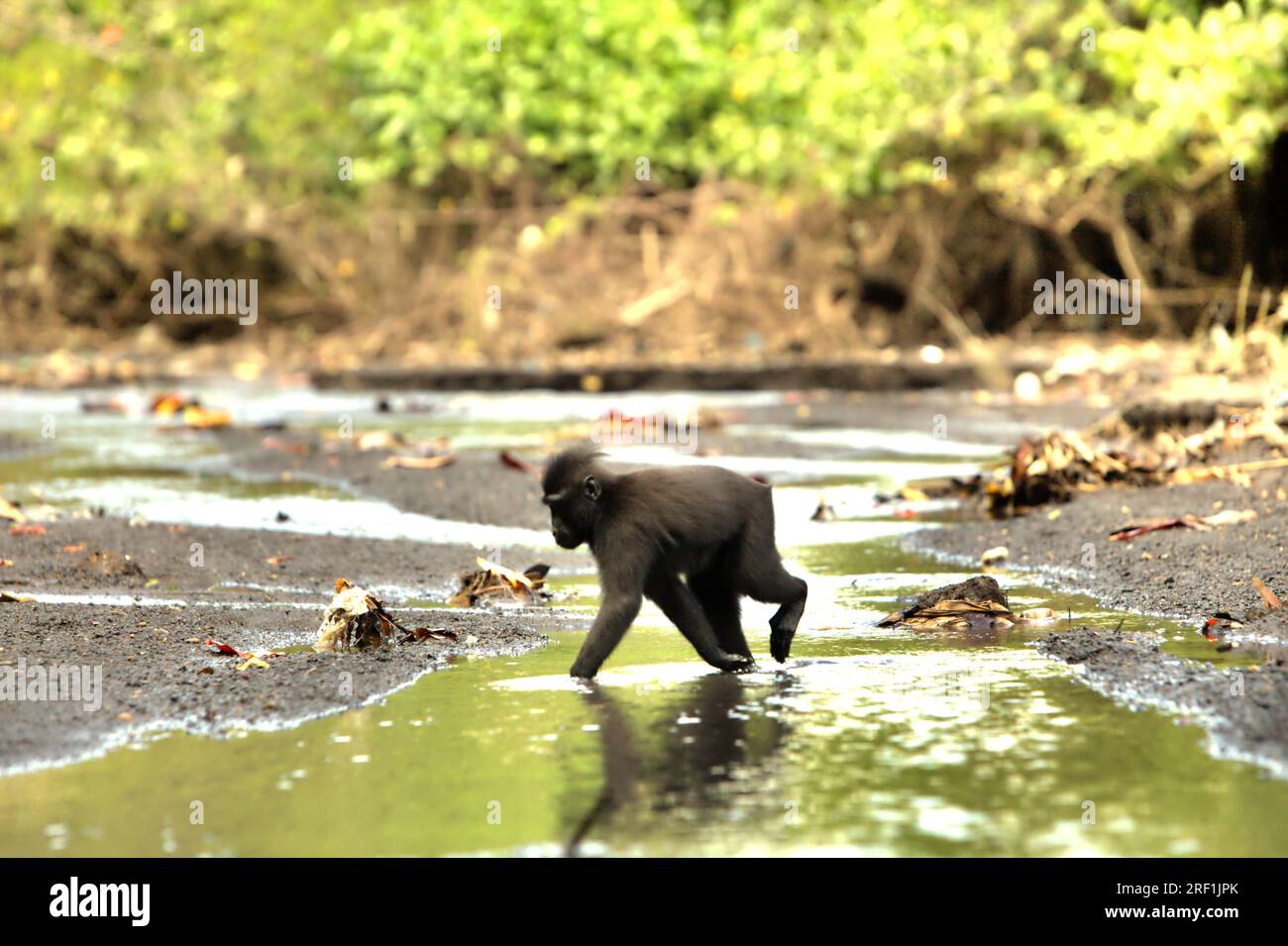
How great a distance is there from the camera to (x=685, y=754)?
17.8ft

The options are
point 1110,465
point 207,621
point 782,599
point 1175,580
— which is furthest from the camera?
point 1110,465

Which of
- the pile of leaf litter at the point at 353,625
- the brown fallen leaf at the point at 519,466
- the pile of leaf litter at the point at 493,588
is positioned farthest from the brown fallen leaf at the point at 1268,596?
the brown fallen leaf at the point at 519,466

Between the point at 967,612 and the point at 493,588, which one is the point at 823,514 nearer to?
the point at 493,588

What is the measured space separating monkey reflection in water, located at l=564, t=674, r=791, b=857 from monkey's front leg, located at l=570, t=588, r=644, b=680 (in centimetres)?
8

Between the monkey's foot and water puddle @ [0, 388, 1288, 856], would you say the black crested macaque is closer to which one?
the monkey's foot

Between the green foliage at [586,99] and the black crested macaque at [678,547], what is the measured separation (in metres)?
11.2

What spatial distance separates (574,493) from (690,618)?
591mm

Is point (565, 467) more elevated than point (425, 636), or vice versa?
point (565, 467)

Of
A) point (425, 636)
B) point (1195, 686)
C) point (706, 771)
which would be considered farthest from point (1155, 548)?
point (706, 771)

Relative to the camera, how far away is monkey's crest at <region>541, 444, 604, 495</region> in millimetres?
6675

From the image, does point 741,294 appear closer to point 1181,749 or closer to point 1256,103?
point 1256,103

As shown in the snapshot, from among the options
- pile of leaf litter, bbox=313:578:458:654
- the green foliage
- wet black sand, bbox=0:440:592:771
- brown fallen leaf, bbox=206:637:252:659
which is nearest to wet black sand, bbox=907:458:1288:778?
wet black sand, bbox=0:440:592:771

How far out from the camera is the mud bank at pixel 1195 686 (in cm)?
532
